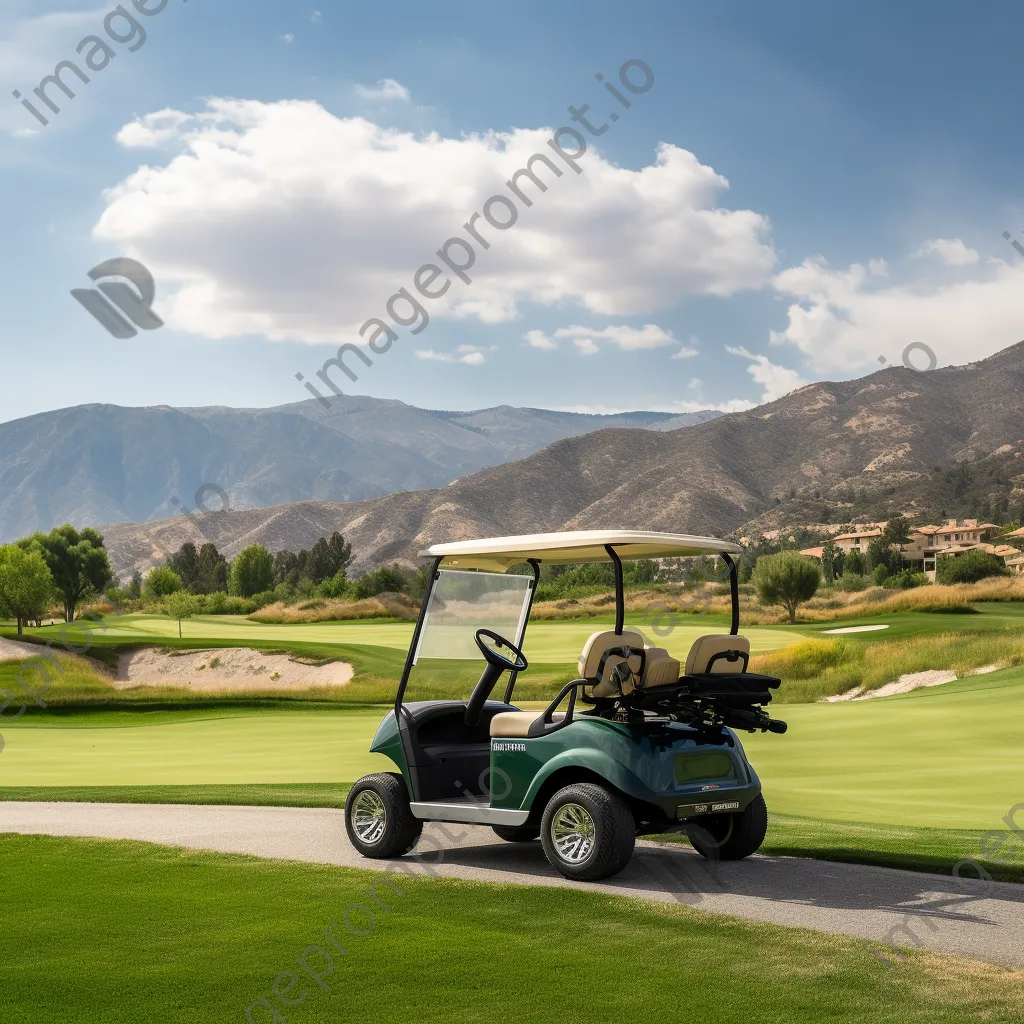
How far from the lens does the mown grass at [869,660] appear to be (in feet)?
92.4

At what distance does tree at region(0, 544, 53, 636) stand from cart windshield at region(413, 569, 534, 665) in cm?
4128

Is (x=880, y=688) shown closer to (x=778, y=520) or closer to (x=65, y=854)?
(x=65, y=854)

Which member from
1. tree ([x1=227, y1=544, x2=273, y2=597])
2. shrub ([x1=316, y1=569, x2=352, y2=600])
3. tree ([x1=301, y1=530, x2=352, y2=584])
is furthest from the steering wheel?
tree ([x1=301, y1=530, x2=352, y2=584])

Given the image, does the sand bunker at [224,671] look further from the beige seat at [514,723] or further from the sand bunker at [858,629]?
the beige seat at [514,723]

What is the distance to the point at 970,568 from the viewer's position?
205 feet

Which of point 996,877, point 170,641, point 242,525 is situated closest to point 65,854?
point 996,877

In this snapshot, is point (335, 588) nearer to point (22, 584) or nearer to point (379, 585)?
point (379, 585)

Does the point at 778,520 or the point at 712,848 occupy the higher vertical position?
the point at 778,520

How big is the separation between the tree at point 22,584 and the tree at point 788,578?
28.9 meters

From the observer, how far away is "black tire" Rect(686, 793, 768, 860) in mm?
8445

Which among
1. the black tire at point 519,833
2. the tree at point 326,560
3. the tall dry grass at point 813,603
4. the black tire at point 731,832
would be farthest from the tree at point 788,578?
the tree at point 326,560

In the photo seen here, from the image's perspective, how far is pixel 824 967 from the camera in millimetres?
5562

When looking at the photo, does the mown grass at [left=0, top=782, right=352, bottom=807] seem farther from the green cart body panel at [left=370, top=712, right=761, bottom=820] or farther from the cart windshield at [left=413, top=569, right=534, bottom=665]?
the green cart body panel at [left=370, top=712, right=761, bottom=820]

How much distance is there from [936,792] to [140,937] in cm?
951
